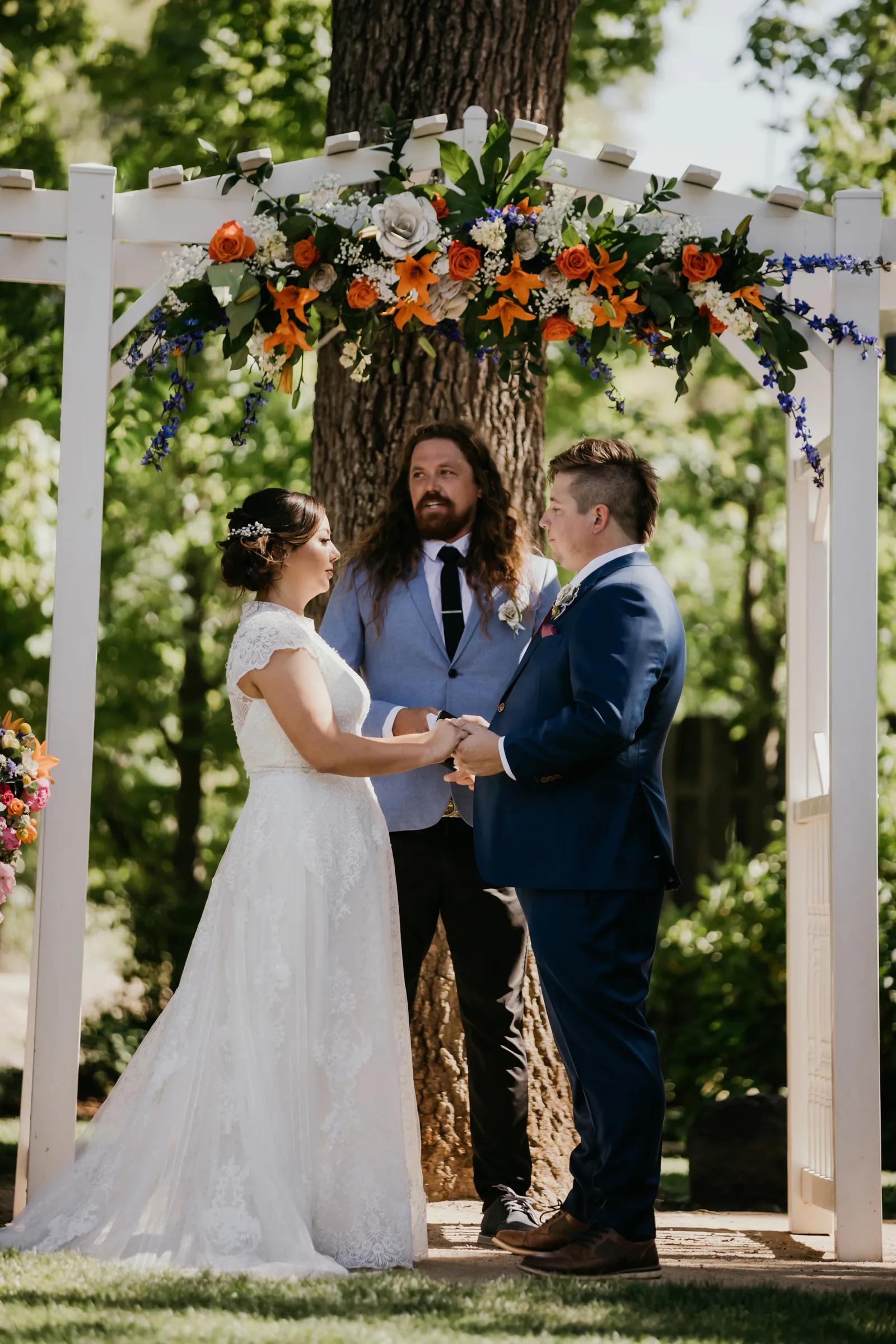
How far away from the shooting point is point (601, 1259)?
3.61 metres

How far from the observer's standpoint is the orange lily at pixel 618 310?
4.29m

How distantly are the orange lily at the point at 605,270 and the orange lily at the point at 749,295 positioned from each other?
34 cm

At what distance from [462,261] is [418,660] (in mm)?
1159

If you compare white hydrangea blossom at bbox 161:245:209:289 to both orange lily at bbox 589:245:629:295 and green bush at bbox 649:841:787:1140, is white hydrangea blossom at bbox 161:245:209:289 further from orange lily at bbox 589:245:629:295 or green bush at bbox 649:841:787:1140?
green bush at bbox 649:841:787:1140

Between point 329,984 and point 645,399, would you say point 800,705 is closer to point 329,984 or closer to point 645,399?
point 329,984

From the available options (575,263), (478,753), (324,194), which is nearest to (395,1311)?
(478,753)

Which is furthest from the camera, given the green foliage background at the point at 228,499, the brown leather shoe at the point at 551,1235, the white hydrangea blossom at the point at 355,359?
the green foliage background at the point at 228,499

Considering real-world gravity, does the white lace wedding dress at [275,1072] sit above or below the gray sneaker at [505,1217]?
above

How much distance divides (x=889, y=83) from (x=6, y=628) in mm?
6876

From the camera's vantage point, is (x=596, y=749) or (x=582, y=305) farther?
(x=582, y=305)

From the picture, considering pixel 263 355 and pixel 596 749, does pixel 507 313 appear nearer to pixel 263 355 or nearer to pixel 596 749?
pixel 263 355

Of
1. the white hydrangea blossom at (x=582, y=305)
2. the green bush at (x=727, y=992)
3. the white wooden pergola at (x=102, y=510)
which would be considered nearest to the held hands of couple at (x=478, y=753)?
the white wooden pergola at (x=102, y=510)

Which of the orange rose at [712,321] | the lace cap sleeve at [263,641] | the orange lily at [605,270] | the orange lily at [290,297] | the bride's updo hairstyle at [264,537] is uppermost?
the orange lily at [605,270]

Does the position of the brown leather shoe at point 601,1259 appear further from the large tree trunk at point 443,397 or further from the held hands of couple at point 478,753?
the large tree trunk at point 443,397
